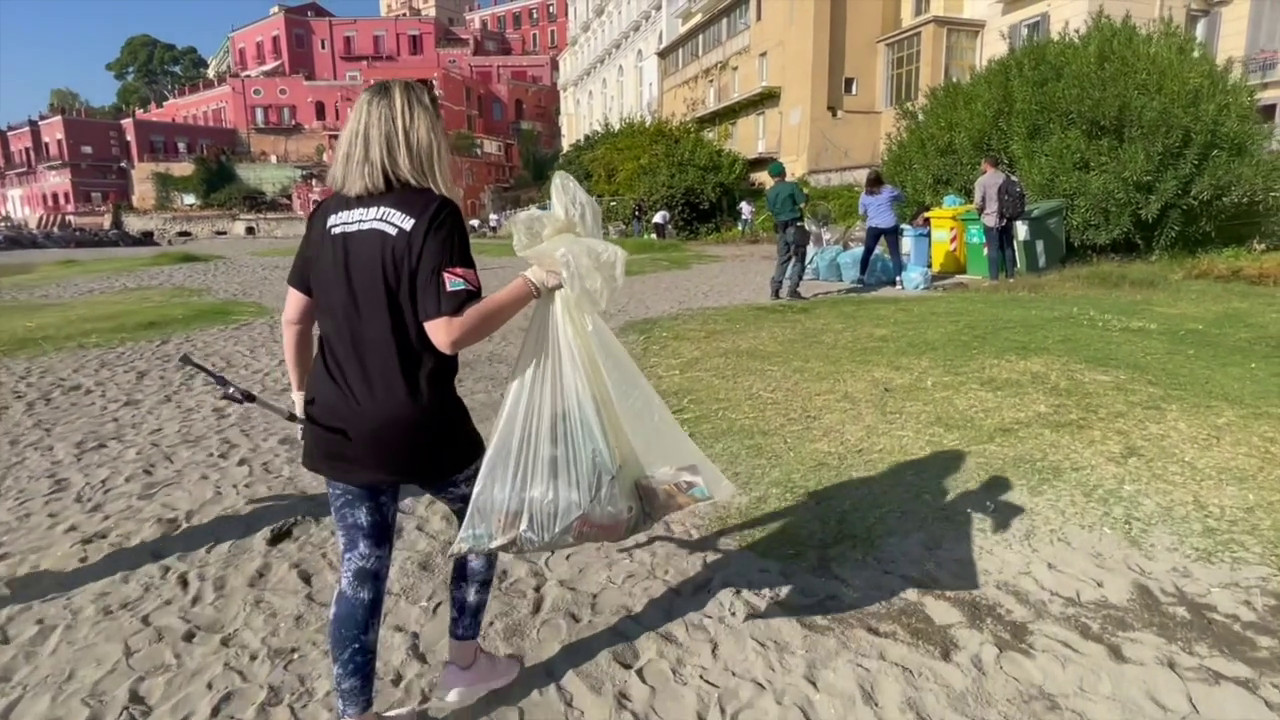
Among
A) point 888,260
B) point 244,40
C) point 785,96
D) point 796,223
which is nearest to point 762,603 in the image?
point 796,223

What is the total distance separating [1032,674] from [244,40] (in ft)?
249

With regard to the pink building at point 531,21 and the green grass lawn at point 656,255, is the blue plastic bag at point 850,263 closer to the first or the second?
the green grass lawn at point 656,255

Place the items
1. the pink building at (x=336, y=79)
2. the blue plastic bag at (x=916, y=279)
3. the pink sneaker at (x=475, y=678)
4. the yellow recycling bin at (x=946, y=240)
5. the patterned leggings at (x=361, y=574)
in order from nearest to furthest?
the patterned leggings at (x=361, y=574), the pink sneaker at (x=475, y=678), the blue plastic bag at (x=916, y=279), the yellow recycling bin at (x=946, y=240), the pink building at (x=336, y=79)

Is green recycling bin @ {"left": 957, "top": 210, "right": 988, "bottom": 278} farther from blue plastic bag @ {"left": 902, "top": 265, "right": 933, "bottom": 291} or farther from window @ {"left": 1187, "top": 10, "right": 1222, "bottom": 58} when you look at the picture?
window @ {"left": 1187, "top": 10, "right": 1222, "bottom": 58}

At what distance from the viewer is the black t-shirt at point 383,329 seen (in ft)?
5.80

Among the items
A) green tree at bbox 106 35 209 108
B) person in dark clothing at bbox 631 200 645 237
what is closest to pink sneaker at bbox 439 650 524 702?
person in dark clothing at bbox 631 200 645 237

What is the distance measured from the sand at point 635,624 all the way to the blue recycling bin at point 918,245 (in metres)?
7.89

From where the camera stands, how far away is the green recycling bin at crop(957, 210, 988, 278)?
1109 cm

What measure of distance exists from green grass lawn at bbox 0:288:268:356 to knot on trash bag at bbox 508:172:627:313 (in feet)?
27.9

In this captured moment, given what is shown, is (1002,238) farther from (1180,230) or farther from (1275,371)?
(1275,371)

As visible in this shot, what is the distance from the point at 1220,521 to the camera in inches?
128

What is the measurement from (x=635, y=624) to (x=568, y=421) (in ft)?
3.24

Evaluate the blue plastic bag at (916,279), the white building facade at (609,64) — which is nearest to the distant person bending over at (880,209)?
the blue plastic bag at (916,279)

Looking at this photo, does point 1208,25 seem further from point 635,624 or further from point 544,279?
point 544,279
